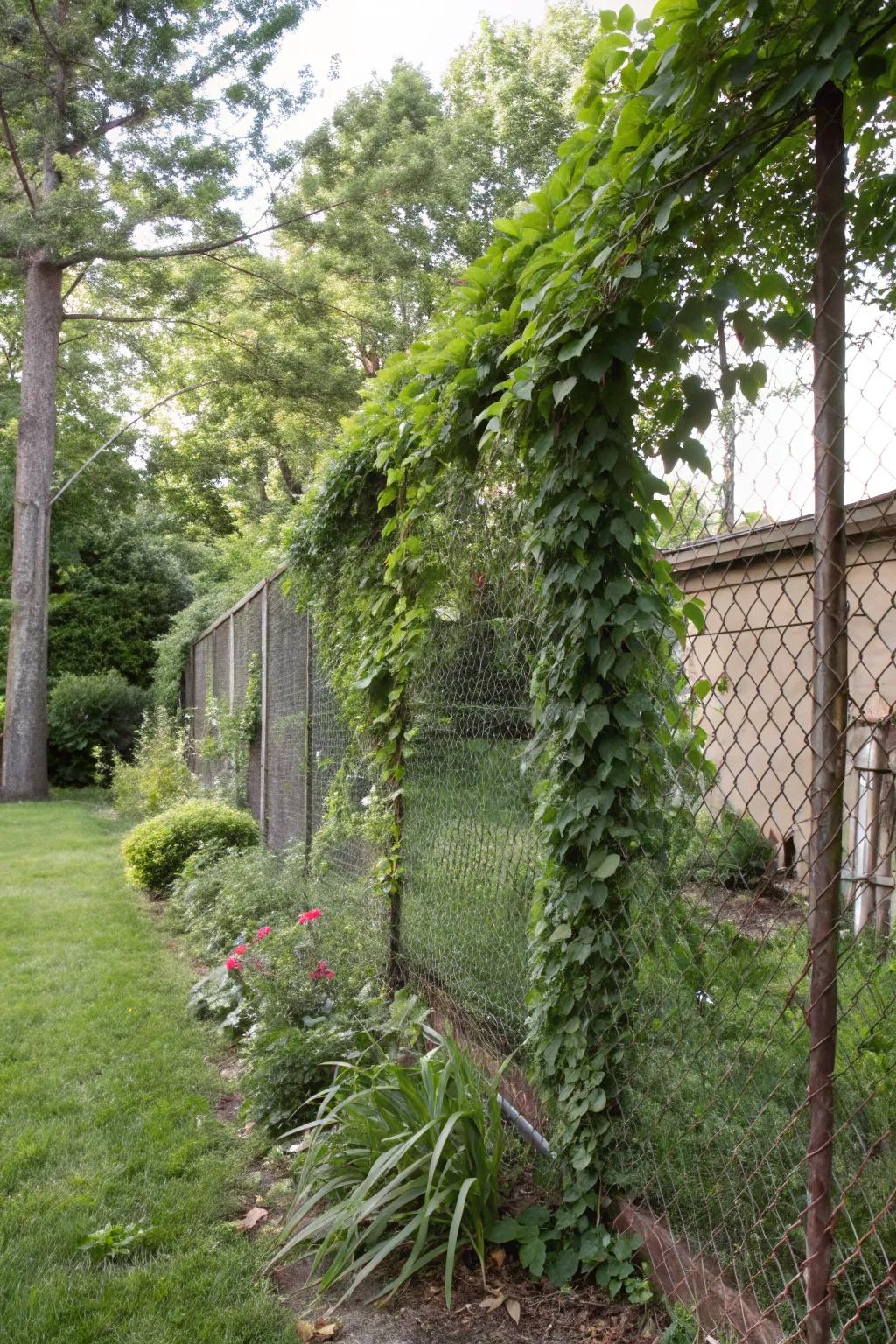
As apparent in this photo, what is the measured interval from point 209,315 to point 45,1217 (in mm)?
19359

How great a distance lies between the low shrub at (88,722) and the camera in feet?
60.2

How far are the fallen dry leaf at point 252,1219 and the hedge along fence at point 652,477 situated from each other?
98cm

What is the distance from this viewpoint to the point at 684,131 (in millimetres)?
1827

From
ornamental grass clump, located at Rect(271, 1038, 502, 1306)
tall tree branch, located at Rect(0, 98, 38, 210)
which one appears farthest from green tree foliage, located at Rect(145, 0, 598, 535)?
ornamental grass clump, located at Rect(271, 1038, 502, 1306)

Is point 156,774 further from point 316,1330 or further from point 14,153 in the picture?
point 316,1330

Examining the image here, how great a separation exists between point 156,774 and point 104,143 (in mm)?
10080

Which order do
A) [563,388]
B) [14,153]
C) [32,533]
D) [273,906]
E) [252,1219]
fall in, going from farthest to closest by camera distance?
[32,533]
[14,153]
[273,906]
[252,1219]
[563,388]

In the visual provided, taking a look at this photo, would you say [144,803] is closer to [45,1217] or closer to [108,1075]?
[108,1075]

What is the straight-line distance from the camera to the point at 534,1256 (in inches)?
91.6

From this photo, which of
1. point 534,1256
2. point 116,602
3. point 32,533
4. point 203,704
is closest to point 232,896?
point 534,1256

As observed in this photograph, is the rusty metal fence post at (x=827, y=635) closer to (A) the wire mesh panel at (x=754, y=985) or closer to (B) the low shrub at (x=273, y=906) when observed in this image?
(A) the wire mesh panel at (x=754, y=985)

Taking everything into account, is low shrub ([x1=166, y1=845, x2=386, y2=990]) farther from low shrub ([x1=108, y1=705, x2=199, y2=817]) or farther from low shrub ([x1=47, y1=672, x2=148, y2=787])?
low shrub ([x1=47, y1=672, x2=148, y2=787])

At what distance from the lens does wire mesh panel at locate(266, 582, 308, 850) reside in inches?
252

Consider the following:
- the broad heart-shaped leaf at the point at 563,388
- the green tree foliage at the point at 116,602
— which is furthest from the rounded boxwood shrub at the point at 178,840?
the green tree foliage at the point at 116,602
